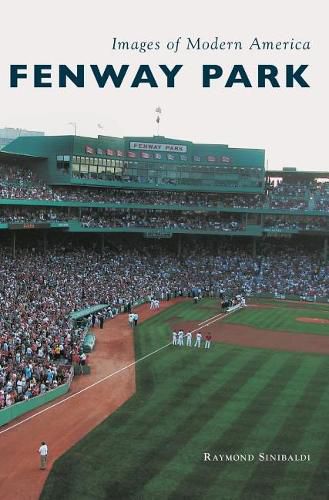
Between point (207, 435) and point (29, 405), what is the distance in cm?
662

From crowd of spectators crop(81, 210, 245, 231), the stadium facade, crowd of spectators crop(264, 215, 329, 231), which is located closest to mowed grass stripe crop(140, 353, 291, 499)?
the stadium facade

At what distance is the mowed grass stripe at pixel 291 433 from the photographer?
1598 centimetres

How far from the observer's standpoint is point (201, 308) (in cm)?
4316

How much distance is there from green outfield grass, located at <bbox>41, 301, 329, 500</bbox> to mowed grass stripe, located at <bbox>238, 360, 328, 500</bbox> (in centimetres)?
3

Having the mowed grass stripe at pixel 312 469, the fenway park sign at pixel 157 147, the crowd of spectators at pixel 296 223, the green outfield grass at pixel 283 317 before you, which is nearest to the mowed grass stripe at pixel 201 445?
the mowed grass stripe at pixel 312 469

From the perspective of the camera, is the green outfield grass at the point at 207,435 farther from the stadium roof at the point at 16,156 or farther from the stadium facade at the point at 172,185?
the stadium facade at the point at 172,185

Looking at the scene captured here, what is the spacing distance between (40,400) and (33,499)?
7.11 meters

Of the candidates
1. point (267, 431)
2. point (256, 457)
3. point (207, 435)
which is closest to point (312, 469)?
point (256, 457)

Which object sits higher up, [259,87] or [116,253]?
[259,87]

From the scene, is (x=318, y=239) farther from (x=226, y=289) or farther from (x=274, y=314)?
(x=274, y=314)

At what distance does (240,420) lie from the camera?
67.6ft

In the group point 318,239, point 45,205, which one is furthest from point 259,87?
point 318,239

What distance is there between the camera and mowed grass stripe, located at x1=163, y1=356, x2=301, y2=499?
53.1ft

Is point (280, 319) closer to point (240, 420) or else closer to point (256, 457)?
point (240, 420)
